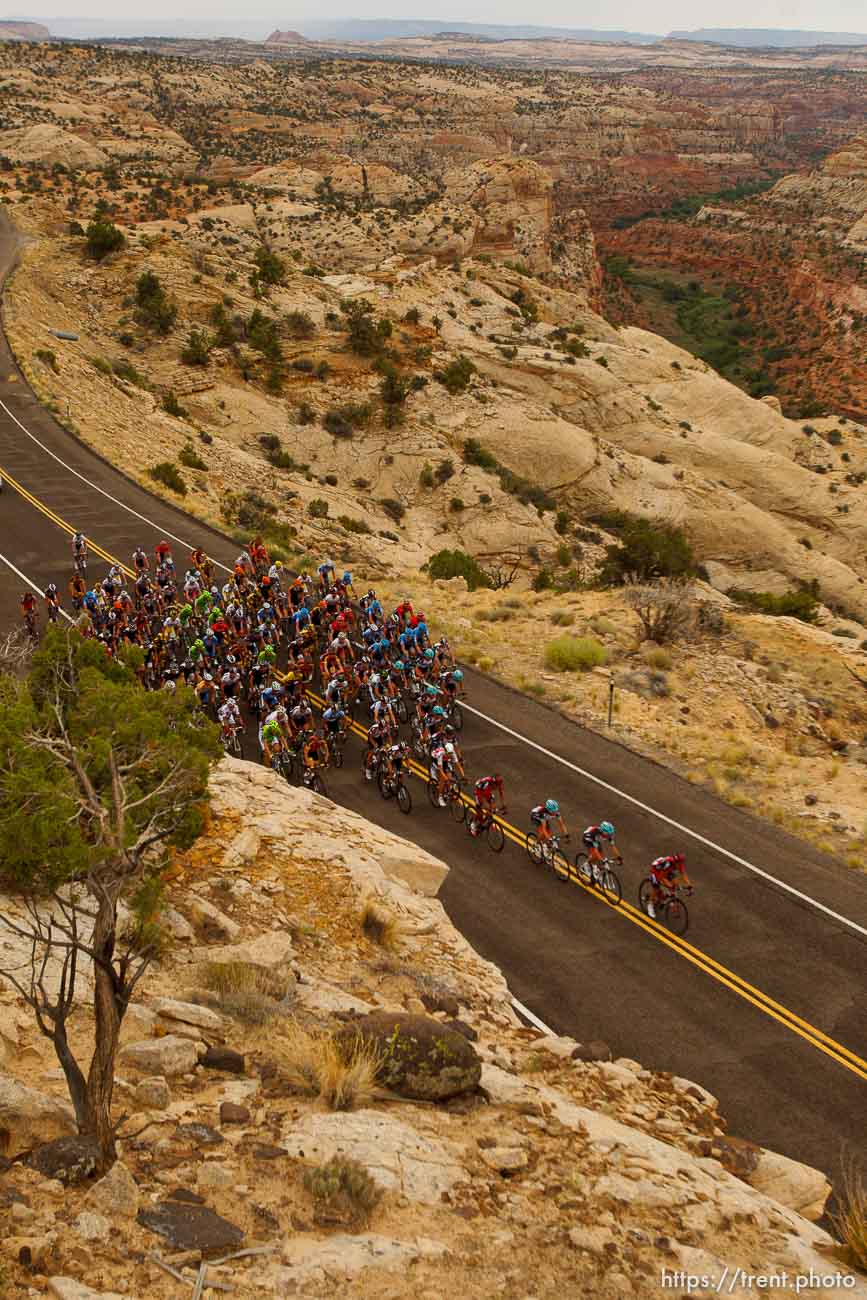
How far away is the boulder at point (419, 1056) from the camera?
427 inches

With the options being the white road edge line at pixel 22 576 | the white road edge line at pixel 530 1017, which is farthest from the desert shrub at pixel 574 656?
the white road edge line at pixel 22 576

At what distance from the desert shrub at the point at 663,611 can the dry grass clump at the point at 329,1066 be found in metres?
21.5

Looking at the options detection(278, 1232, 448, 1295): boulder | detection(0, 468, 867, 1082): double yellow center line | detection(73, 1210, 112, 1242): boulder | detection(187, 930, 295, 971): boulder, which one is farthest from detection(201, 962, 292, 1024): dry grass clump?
detection(0, 468, 867, 1082): double yellow center line

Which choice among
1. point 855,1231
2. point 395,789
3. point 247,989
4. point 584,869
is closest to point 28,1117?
point 247,989

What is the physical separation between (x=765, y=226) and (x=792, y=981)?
5307 inches

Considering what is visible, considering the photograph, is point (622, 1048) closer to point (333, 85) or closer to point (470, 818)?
point (470, 818)

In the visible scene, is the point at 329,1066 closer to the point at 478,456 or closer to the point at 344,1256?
the point at 344,1256

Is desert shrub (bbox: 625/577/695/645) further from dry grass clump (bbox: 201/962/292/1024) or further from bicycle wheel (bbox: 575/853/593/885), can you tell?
dry grass clump (bbox: 201/962/292/1024)

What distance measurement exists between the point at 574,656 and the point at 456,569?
36.6ft

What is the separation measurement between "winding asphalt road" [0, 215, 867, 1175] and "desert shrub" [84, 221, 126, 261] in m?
45.7

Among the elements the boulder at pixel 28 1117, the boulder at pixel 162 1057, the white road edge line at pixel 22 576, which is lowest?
the white road edge line at pixel 22 576

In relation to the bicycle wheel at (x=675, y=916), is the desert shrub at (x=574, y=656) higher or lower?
higher

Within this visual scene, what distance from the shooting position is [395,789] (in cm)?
2195

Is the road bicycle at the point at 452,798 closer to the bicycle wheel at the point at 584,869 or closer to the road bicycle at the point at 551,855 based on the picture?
the road bicycle at the point at 551,855
